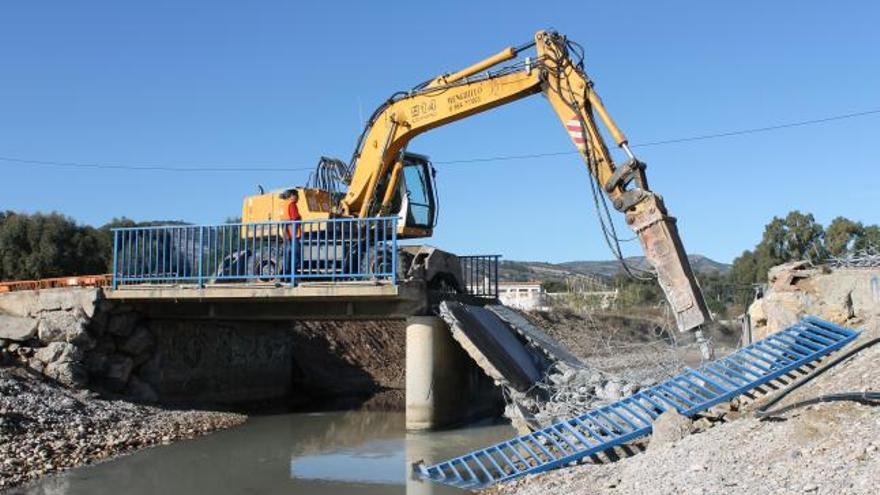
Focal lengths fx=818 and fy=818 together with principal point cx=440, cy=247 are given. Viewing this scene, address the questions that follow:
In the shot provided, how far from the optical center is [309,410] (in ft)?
68.6

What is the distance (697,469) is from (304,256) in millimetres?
10307

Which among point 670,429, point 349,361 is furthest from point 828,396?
point 349,361

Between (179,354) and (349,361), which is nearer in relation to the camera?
(179,354)

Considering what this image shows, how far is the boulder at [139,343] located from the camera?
18328 mm

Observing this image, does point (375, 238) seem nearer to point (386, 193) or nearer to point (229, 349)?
point (386, 193)

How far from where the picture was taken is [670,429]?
9711 mm

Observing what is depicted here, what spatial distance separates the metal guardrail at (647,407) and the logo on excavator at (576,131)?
419 centimetres

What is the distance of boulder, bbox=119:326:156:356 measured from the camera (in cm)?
1833

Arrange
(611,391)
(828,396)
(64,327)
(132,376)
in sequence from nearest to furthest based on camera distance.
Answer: (828,396) < (611,391) < (64,327) < (132,376)

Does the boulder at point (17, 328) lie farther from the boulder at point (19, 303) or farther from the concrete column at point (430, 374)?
the concrete column at point (430, 374)

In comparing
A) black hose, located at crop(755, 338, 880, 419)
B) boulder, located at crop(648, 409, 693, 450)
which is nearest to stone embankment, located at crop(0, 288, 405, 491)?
boulder, located at crop(648, 409, 693, 450)

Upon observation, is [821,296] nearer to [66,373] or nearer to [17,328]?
[66,373]

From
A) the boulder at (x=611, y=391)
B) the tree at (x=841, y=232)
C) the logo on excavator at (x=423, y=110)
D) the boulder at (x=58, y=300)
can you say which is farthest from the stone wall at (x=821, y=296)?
the tree at (x=841, y=232)

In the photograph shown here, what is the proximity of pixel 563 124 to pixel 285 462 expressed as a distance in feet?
24.2
